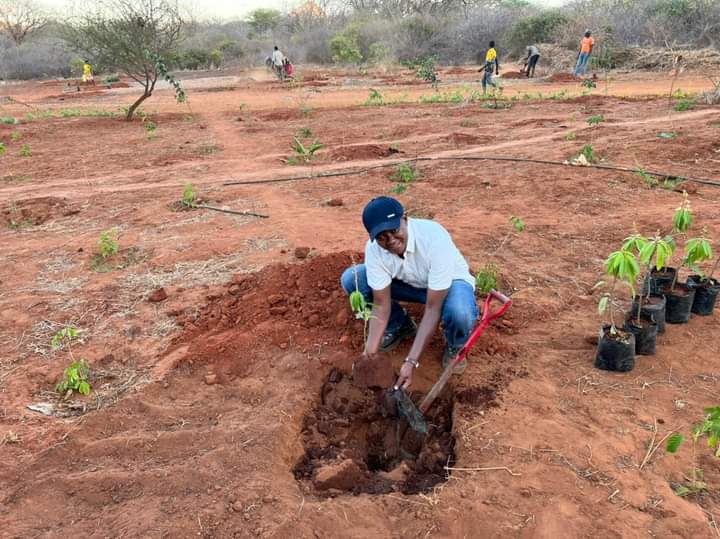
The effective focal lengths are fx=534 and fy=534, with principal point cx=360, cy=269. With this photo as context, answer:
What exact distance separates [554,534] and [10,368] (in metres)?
3.03

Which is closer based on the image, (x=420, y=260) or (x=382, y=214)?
(x=382, y=214)

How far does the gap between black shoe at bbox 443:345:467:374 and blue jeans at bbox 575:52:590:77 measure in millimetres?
16281

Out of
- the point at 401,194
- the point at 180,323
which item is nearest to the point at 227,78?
the point at 401,194

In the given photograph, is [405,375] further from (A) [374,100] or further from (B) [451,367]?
(A) [374,100]

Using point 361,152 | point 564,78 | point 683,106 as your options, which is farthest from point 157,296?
point 564,78

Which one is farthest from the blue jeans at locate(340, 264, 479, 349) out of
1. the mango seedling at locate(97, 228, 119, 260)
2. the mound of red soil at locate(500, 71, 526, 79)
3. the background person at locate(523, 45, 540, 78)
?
the mound of red soil at locate(500, 71, 526, 79)

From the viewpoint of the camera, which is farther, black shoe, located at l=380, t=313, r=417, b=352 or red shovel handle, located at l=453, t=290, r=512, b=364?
black shoe, located at l=380, t=313, r=417, b=352

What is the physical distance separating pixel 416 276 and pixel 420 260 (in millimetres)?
141

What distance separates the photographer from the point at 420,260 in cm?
266

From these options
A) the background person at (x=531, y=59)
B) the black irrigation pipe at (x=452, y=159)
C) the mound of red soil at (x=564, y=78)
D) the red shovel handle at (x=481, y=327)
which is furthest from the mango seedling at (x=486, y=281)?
the background person at (x=531, y=59)

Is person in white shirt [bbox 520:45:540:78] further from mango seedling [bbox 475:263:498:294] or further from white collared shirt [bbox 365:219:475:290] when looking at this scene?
white collared shirt [bbox 365:219:475:290]

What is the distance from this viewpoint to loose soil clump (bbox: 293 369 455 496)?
2.30 meters

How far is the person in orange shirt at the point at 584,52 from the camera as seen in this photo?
15.6m

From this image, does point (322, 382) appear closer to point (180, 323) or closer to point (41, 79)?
point (180, 323)
